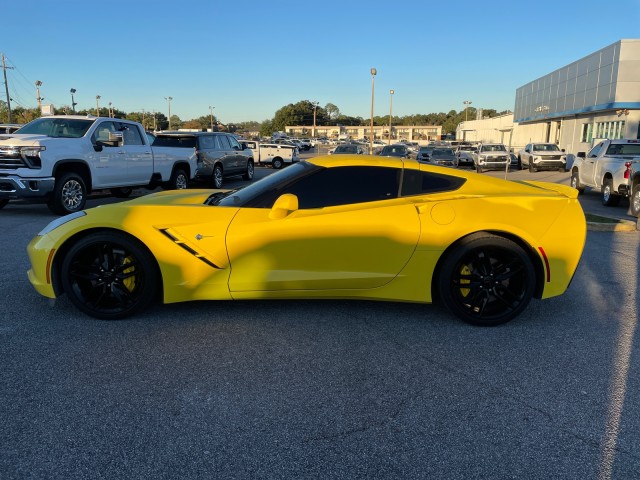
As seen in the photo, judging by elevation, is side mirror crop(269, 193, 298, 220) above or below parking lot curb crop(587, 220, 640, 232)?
above

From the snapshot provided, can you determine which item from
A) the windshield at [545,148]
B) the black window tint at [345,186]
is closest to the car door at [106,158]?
the black window tint at [345,186]

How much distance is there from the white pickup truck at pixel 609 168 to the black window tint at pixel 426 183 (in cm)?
973

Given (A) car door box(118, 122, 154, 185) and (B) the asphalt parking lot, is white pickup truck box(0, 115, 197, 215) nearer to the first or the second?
(A) car door box(118, 122, 154, 185)

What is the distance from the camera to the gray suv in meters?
15.9

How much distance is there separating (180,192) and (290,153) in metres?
26.6

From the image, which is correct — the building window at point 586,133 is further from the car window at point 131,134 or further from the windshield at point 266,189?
the windshield at point 266,189

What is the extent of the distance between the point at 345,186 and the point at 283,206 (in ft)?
1.98

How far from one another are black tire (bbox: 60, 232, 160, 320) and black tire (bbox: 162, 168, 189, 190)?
9.47 metres

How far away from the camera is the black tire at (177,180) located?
44.3 feet

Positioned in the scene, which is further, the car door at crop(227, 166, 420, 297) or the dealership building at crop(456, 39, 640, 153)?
the dealership building at crop(456, 39, 640, 153)

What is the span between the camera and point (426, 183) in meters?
4.45

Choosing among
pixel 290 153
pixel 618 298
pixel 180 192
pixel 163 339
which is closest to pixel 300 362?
pixel 163 339

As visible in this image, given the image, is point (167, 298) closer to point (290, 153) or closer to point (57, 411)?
point (57, 411)

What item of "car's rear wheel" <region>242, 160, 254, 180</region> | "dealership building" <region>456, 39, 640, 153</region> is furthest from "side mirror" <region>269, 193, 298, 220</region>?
"dealership building" <region>456, 39, 640, 153</region>
